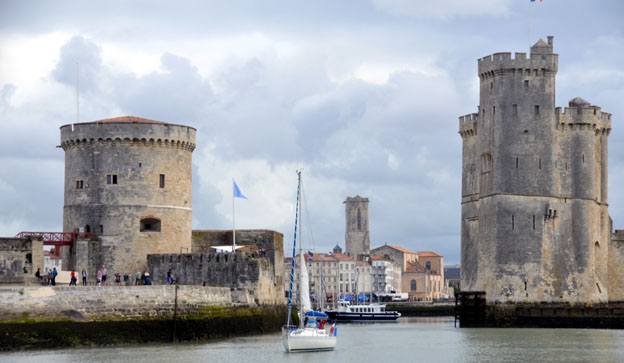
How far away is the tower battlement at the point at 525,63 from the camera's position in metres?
70.5

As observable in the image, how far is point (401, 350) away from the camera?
159ft

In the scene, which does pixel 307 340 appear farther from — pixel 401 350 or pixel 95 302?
pixel 95 302

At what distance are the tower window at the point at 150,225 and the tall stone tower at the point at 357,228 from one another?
123146mm

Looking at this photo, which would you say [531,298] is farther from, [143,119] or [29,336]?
[29,336]

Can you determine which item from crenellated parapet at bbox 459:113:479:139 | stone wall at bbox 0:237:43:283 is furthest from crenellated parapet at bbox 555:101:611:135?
stone wall at bbox 0:237:43:283

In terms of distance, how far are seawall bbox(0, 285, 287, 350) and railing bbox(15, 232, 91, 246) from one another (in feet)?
30.1

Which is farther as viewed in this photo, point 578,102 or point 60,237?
point 578,102

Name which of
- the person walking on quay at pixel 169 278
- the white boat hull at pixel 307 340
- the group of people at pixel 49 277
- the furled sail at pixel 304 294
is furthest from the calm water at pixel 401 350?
the group of people at pixel 49 277

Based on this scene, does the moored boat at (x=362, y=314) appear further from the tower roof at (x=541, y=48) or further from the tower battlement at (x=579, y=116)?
the tower roof at (x=541, y=48)

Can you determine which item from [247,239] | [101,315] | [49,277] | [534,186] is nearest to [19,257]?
[49,277]

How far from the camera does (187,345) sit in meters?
42.8

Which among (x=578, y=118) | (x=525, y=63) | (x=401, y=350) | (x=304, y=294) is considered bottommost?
(x=401, y=350)

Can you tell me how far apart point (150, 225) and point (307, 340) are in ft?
39.3

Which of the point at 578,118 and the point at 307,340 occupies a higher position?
the point at 578,118
